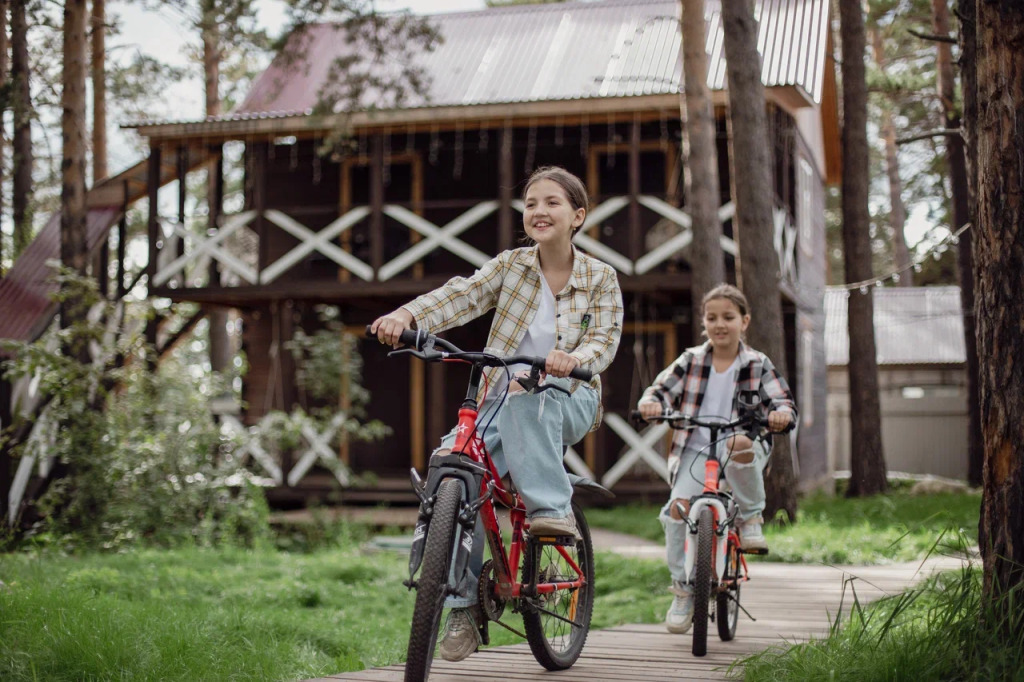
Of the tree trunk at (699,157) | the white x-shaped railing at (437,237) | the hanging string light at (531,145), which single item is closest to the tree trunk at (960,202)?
the hanging string light at (531,145)

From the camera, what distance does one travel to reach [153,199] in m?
14.6

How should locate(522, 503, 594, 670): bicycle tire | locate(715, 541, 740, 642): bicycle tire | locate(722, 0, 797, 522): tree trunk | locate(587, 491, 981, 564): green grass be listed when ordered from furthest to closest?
locate(722, 0, 797, 522): tree trunk → locate(587, 491, 981, 564): green grass → locate(715, 541, 740, 642): bicycle tire → locate(522, 503, 594, 670): bicycle tire

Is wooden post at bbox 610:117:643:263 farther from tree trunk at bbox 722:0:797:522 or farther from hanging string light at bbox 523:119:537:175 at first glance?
tree trunk at bbox 722:0:797:522

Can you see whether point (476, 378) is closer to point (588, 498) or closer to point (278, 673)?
point (278, 673)

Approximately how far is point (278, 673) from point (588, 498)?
433 inches

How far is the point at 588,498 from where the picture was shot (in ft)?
49.0

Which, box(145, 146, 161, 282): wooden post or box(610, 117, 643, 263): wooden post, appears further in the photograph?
box(145, 146, 161, 282): wooden post

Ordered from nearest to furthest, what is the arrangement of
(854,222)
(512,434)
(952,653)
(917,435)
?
(952,653)
(512,434)
(854,222)
(917,435)

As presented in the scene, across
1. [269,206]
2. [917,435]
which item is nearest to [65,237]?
[269,206]

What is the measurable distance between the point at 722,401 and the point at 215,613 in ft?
8.17

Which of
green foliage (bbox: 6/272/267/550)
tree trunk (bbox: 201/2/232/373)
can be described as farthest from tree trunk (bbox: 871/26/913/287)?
green foliage (bbox: 6/272/267/550)

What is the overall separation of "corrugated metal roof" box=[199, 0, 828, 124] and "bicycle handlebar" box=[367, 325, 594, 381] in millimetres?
9911

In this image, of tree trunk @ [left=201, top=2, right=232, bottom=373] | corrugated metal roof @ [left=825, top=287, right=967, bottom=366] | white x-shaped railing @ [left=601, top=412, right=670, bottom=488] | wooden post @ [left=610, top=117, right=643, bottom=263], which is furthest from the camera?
corrugated metal roof @ [left=825, top=287, right=967, bottom=366]

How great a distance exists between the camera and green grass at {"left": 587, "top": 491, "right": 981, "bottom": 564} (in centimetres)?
870
